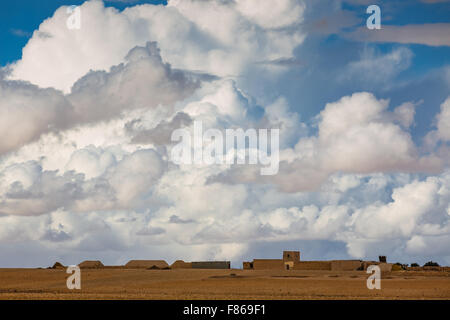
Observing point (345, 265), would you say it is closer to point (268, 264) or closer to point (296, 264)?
point (296, 264)

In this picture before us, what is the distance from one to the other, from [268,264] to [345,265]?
61.6 ft

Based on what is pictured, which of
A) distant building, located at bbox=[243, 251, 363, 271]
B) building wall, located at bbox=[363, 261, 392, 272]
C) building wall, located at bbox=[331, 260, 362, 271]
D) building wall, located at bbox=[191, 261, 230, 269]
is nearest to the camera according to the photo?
building wall, located at bbox=[363, 261, 392, 272]

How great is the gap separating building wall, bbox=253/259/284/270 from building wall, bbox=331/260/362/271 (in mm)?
12740

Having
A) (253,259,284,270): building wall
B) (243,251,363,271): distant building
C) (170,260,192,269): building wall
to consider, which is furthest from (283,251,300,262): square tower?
(170,260,192,269): building wall

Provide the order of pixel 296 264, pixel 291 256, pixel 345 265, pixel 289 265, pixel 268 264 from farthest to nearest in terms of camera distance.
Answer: pixel 291 256 → pixel 268 264 → pixel 289 265 → pixel 296 264 → pixel 345 265

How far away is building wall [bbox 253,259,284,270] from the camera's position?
556 feet

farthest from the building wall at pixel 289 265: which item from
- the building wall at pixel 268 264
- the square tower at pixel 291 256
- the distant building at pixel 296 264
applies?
the square tower at pixel 291 256

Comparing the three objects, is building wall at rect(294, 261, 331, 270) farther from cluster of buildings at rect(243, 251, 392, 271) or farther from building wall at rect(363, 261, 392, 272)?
building wall at rect(363, 261, 392, 272)

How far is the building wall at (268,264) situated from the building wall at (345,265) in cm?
1274

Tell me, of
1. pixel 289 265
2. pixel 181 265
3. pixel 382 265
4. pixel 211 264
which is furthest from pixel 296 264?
pixel 181 265

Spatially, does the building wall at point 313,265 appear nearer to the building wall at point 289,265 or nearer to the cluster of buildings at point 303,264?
the cluster of buildings at point 303,264

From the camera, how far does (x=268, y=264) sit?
171 m
